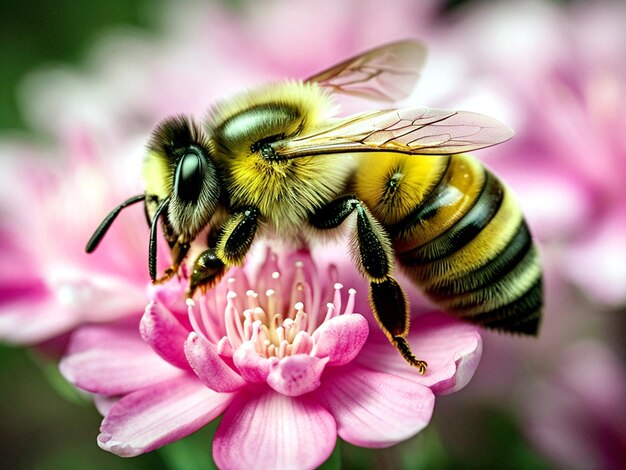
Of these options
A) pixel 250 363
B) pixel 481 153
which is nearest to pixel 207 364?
pixel 250 363

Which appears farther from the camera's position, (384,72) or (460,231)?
(384,72)

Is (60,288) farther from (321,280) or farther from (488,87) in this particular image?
(488,87)

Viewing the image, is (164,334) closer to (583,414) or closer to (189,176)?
(189,176)

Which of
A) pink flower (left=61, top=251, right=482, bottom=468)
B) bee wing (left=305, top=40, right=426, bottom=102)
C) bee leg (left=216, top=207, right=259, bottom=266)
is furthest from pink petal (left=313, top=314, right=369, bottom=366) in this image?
bee wing (left=305, top=40, right=426, bottom=102)

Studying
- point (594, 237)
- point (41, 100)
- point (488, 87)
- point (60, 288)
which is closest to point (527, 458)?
point (594, 237)

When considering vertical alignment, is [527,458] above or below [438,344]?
below

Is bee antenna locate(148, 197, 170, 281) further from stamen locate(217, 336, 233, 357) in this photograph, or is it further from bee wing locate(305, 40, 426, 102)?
bee wing locate(305, 40, 426, 102)

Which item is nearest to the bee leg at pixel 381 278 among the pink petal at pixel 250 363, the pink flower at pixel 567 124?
the pink petal at pixel 250 363
